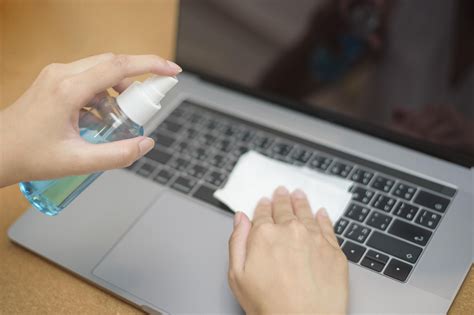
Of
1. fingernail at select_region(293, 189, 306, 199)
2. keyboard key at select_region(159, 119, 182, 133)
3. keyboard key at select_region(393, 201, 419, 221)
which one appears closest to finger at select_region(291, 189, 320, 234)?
fingernail at select_region(293, 189, 306, 199)

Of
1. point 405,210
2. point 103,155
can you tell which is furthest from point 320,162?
point 103,155

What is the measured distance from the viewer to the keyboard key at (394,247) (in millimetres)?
688

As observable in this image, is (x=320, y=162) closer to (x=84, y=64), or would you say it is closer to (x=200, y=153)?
(x=200, y=153)

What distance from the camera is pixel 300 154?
82 centimetres

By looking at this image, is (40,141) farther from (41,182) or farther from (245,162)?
(245,162)

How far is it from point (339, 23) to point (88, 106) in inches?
13.9

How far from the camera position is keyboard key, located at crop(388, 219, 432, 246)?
704 mm

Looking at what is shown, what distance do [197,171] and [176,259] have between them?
0.45ft

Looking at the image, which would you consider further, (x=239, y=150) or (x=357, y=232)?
(x=239, y=150)

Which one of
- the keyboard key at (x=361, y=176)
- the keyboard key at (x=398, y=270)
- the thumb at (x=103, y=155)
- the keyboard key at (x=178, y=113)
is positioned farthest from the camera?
the keyboard key at (x=178, y=113)

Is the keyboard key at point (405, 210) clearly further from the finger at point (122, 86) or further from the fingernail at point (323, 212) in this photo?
the finger at point (122, 86)

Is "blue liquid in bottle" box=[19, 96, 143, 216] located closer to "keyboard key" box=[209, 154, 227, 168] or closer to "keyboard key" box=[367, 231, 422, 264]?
"keyboard key" box=[209, 154, 227, 168]

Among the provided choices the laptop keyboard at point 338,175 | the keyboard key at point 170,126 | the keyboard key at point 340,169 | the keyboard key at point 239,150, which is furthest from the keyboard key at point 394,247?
the keyboard key at point 170,126

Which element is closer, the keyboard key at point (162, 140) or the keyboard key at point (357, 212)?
the keyboard key at point (357, 212)
